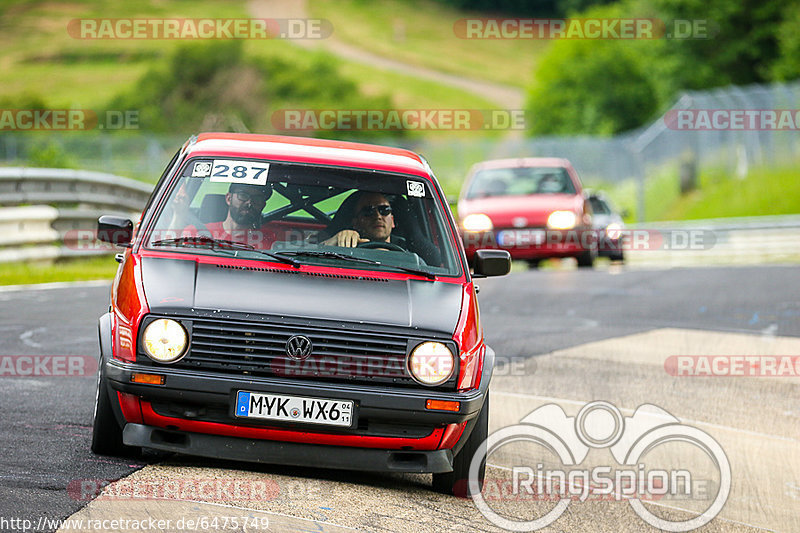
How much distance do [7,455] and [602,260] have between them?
76.0 ft

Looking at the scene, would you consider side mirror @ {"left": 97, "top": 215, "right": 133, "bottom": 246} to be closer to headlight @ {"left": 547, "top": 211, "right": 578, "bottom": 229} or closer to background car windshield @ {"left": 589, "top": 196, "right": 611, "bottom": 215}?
headlight @ {"left": 547, "top": 211, "right": 578, "bottom": 229}

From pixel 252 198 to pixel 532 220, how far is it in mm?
12608

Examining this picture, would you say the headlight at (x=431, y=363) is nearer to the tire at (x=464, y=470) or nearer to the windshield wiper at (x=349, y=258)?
the tire at (x=464, y=470)

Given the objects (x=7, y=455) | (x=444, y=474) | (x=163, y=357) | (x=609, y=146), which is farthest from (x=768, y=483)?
(x=609, y=146)

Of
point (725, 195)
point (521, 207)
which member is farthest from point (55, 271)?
point (725, 195)

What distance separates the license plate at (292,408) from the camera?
218 inches

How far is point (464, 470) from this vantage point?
6055mm

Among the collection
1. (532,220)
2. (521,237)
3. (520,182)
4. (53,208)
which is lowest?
(521,237)

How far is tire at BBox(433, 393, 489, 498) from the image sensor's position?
19.8 ft

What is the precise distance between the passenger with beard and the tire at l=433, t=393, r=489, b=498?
54.6 inches

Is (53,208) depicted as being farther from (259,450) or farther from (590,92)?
(590,92)

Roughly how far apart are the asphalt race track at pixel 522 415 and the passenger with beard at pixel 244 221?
1.15 meters

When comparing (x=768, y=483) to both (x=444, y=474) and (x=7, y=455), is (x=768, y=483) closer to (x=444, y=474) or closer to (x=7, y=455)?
(x=444, y=474)

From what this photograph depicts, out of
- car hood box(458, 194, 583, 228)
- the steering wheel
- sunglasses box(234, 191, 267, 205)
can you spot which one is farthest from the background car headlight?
sunglasses box(234, 191, 267, 205)
